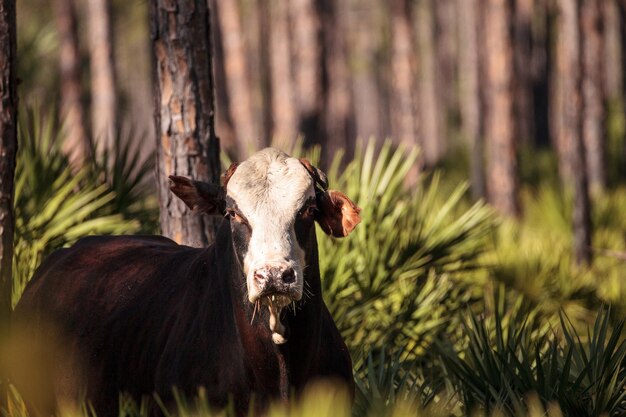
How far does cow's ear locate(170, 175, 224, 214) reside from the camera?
449 centimetres

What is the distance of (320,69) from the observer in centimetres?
1636

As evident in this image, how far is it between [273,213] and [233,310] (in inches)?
20.9

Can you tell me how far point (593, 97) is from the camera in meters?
17.8

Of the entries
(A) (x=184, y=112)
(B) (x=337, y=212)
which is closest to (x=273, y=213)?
(B) (x=337, y=212)

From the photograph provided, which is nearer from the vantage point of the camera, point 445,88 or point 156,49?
point 156,49

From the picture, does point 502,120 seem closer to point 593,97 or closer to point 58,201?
point 593,97

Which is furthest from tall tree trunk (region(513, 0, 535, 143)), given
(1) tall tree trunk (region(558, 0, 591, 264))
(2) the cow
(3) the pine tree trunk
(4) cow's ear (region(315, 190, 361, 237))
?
(4) cow's ear (region(315, 190, 361, 237))

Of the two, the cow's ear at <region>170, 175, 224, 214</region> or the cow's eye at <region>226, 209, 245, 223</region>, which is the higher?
the cow's ear at <region>170, 175, 224, 214</region>

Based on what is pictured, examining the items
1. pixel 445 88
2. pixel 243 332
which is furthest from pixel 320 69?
pixel 445 88

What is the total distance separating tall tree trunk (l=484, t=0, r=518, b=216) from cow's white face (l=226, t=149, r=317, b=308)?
13222 mm

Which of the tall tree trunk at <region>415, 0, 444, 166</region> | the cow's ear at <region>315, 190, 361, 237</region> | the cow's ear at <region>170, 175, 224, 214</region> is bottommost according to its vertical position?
the tall tree trunk at <region>415, 0, 444, 166</region>

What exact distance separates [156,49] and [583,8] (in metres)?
13.9

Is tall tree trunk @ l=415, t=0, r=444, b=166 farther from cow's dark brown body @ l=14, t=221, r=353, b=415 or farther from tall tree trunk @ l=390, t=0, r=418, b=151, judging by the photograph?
cow's dark brown body @ l=14, t=221, r=353, b=415

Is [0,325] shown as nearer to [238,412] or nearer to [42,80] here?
[238,412]
